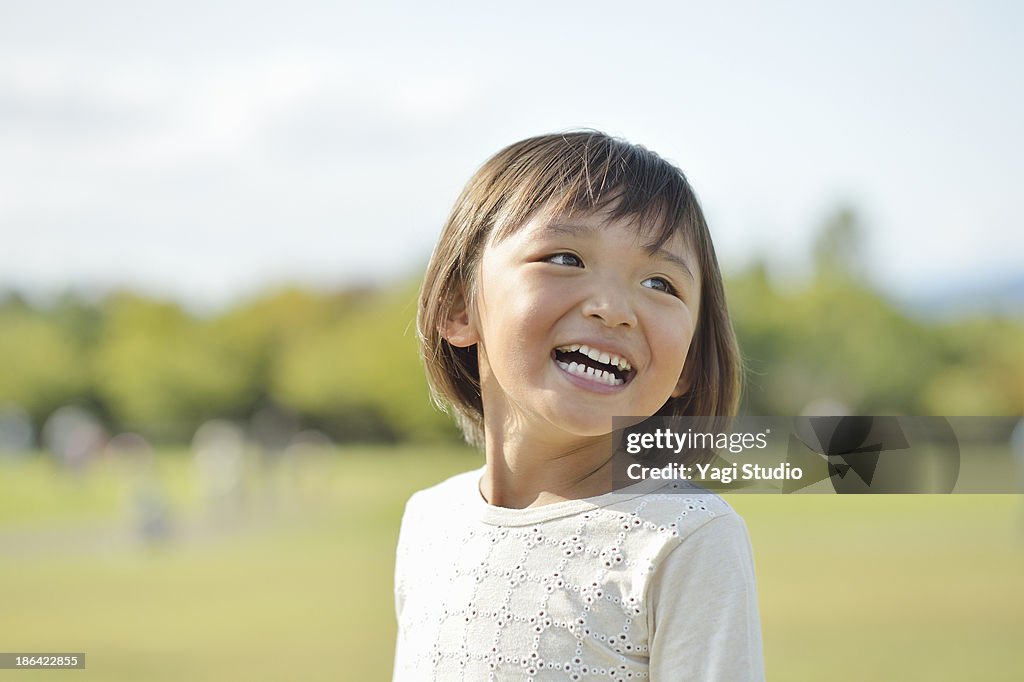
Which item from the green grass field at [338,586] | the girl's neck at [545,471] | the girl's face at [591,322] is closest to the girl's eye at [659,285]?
the girl's face at [591,322]

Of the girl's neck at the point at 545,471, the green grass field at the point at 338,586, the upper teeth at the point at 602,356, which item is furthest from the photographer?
the green grass field at the point at 338,586

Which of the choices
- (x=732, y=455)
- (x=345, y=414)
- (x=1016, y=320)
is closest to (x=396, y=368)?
(x=345, y=414)

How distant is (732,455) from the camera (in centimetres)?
146

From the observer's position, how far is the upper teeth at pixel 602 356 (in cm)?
122

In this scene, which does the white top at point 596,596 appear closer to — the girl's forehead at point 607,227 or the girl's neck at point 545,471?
the girl's neck at point 545,471

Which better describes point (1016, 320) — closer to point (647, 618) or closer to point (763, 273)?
point (763, 273)

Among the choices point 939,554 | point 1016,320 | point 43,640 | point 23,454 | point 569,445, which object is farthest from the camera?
point 1016,320

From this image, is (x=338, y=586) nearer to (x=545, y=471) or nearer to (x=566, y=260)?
(x=545, y=471)

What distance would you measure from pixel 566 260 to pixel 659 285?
0.11m

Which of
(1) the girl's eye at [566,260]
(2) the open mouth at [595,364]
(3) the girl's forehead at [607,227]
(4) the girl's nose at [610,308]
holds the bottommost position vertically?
(2) the open mouth at [595,364]

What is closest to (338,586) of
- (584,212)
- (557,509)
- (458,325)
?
(458,325)

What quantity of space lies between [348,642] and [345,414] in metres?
28.4

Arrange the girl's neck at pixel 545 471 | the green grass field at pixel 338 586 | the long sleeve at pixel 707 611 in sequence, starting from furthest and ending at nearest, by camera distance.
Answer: the green grass field at pixel 338 586
the girl's neck at pixel 545 471
the long sleeve at pixel 707 611

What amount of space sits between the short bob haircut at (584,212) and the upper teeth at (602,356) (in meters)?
0.14
